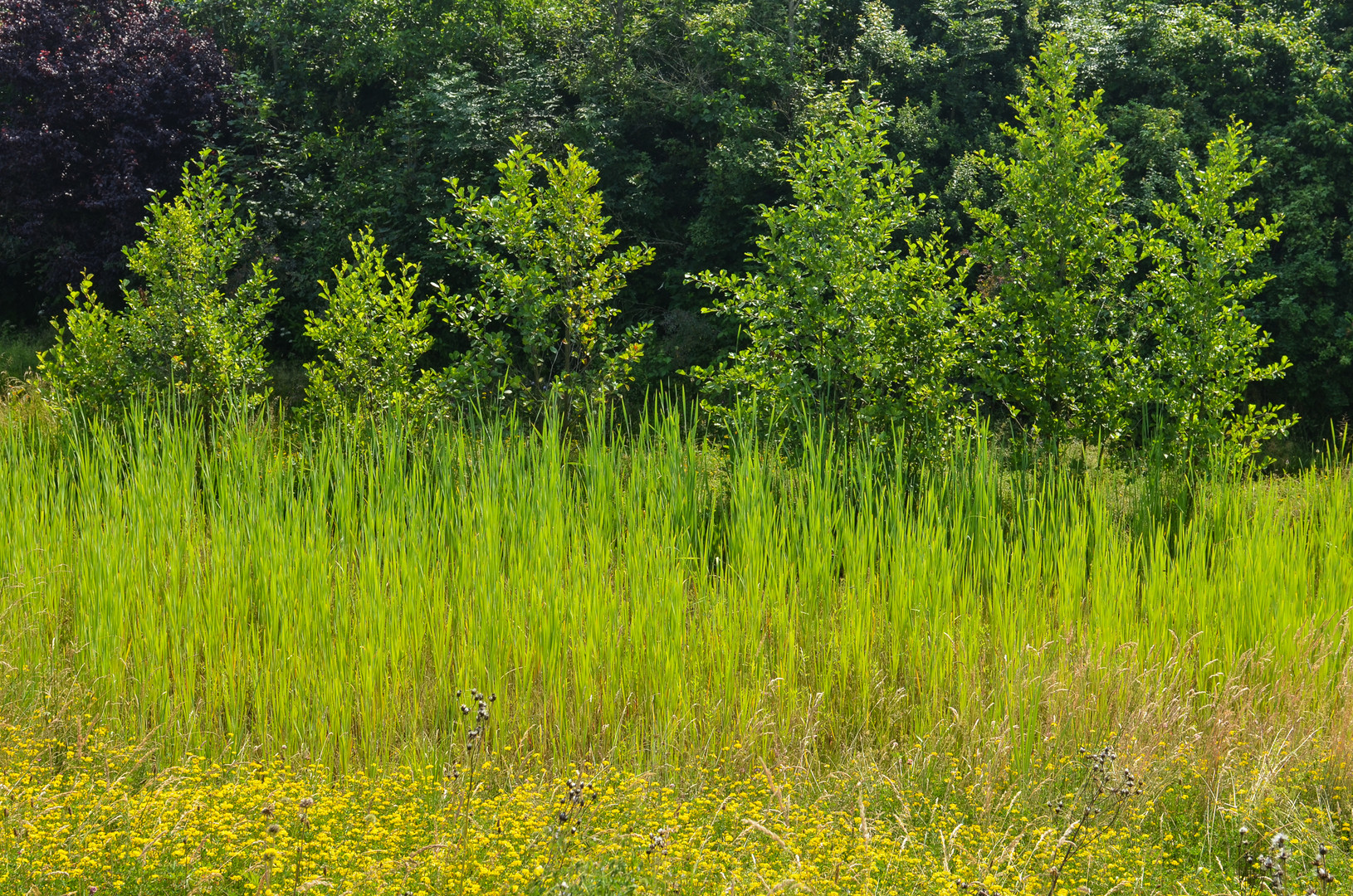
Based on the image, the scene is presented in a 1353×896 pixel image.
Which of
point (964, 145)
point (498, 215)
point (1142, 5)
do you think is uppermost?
point (1142, 5)

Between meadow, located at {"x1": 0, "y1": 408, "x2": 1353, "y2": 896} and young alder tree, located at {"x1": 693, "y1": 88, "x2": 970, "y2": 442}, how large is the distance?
4.22 ft

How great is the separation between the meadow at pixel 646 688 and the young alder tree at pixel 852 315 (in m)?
1.29

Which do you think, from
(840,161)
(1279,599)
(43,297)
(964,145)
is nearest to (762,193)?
(964,145)

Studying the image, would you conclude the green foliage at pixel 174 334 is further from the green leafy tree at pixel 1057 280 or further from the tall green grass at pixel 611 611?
the green leafy tree at pixel 1057 280

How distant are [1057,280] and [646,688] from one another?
18.2 ft

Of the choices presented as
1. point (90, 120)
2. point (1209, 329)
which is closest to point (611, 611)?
point (1209, 329)

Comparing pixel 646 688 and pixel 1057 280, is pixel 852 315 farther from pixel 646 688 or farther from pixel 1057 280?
pixel 646 688

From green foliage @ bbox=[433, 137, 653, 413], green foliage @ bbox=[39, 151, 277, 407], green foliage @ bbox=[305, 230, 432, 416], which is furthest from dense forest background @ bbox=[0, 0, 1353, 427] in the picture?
green foliage @ bbox=[305, 230, 432, 416]

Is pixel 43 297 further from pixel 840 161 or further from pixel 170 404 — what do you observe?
pixel 840 161

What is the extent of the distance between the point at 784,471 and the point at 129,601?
389cm

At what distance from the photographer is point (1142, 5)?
13.7 metres

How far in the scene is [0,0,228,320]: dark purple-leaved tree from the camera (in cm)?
1402

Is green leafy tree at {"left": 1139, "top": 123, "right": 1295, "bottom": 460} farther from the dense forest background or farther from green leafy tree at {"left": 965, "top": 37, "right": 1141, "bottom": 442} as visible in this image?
the dense forest background

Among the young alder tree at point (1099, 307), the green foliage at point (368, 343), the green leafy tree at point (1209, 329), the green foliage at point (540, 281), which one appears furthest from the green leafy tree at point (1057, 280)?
the green foliage at point (368, 343)
